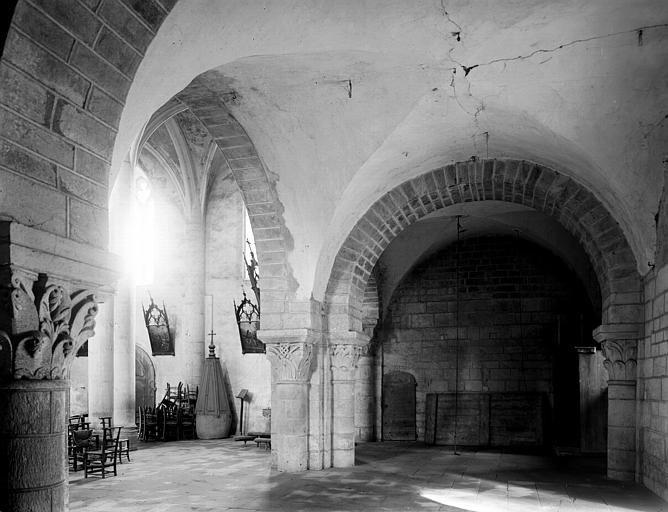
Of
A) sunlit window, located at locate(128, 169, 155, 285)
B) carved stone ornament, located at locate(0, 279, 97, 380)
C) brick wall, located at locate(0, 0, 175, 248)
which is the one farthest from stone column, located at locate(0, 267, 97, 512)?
sunlit window, located at locate(128, 169, 155, 285)

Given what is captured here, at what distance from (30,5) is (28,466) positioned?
2.00m

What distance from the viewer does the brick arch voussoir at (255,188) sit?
718 centimetres

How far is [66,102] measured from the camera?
317 cm

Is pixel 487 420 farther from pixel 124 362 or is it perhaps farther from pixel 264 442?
pixel 124 362

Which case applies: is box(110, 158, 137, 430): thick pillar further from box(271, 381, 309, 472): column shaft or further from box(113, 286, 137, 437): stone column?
box(271, 381, 309, 472): column shaft

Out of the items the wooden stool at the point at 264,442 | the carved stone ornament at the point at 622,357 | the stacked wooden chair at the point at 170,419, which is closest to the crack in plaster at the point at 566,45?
A: the carved stone ornament at the point at 622,357

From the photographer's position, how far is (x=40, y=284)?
3.02 m

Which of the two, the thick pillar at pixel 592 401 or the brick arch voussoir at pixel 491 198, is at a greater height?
the brick arch voussoir at pixel 491 198

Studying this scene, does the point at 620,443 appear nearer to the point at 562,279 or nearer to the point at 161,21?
the point at 562,279

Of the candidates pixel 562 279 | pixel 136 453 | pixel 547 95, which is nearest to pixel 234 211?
pixel 136 453

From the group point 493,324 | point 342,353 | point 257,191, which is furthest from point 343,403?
point 493,324

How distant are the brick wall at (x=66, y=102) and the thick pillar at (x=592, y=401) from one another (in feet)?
31.6

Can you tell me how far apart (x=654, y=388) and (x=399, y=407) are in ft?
23.5

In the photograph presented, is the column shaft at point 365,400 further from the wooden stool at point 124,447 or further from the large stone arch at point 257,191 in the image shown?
the large stone arch at point 257,191
